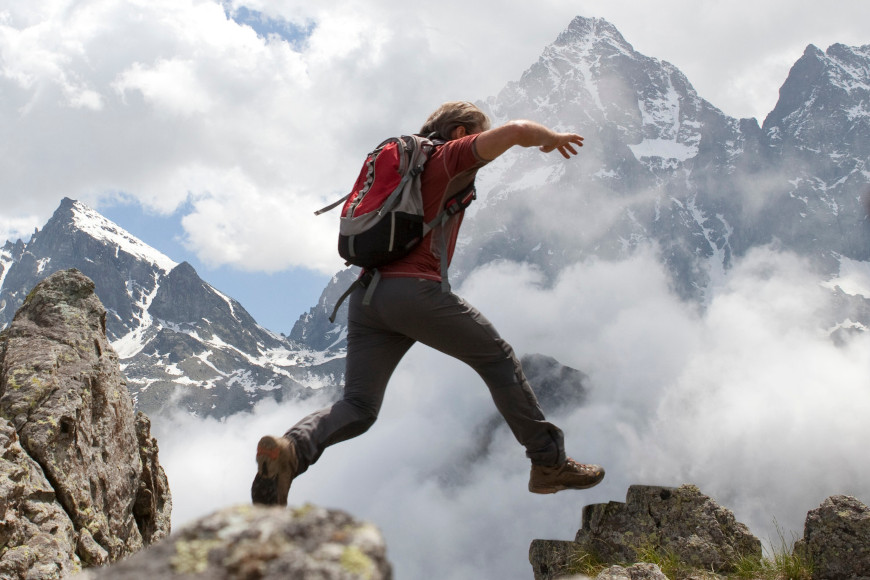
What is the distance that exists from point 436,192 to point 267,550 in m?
3.38

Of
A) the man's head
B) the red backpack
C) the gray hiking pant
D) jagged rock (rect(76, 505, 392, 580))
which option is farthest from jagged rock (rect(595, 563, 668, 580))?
jagged rock (rect(76, 505, 392, 580))

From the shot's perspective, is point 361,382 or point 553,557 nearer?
point 361,382

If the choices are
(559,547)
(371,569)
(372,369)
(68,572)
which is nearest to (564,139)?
(372,369)

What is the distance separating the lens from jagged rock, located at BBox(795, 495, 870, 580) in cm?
556

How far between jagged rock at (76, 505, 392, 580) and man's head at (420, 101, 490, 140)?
3.80m

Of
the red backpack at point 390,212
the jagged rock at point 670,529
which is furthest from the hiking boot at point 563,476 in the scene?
the jagged rock at point 670,529

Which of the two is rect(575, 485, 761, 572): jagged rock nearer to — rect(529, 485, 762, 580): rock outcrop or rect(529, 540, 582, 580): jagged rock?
rect(529, 485, 762, 580): rock outcrop

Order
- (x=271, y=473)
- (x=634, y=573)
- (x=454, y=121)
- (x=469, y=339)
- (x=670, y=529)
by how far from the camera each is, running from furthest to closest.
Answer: (x=670, y=529)
(x=634, y=573)
(x=454, y=121)
(x=469, y=339)
(x=271, y=473)

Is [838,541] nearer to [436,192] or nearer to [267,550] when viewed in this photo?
[436,192]

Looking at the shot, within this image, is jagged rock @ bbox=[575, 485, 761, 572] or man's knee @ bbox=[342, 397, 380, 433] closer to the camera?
man's knee @ bbox=[342, 397, 380, 433]

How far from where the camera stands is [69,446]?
6121 millimetres

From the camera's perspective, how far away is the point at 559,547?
784cm

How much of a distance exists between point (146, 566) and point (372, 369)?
3.42 m

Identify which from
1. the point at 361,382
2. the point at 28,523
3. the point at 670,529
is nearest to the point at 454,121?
the point at 361,382
